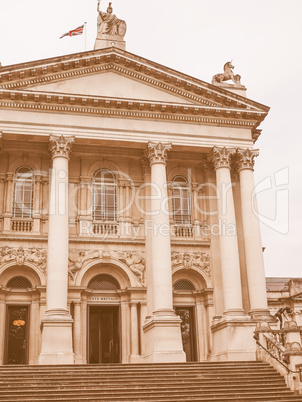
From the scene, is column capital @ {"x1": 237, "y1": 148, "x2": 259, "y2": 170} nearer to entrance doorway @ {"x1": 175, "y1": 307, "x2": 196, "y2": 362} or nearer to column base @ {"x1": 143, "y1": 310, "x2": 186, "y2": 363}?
entrance doorway @ {"x1": 175, "y1": 307, "x2": 196, "y2": 362}

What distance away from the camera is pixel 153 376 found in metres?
17.2

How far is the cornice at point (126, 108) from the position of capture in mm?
23453

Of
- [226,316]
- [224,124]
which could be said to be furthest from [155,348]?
[224,124]

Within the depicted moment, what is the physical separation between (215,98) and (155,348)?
39.0ft

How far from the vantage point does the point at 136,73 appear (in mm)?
25203

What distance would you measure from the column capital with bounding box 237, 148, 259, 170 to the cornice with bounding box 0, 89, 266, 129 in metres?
1.32

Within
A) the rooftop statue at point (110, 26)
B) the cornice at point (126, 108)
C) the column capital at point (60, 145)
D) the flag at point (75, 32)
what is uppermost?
the rooftop statue at point (110, 26)

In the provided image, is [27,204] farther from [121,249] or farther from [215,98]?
[215,98]

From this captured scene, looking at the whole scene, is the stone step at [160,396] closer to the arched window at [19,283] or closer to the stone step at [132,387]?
the stone step at [132,387]

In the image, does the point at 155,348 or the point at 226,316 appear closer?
the point at 155,348

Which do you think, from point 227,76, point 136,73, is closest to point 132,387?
point 136,73

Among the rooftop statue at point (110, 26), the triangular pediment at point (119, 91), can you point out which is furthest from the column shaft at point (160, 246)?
the rooftop statue at point (110, 26)

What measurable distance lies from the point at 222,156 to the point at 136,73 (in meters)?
5.63

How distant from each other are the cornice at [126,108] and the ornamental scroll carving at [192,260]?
633 cm
